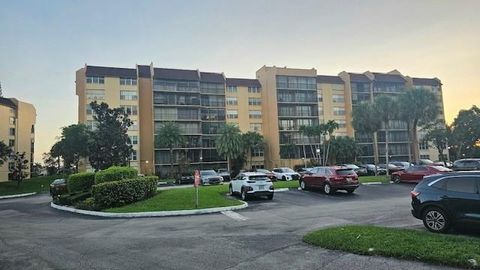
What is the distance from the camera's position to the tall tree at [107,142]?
43.7m

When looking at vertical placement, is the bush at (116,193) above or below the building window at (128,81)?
below

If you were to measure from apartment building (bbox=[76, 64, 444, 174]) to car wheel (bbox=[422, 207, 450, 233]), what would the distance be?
56048 mm

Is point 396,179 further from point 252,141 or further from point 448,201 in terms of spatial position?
point 252,141

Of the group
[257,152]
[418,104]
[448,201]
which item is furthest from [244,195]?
[257,152]

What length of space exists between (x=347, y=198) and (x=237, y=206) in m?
6.74

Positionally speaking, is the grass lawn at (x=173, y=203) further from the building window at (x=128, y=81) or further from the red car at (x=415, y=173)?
the building window at (x=128, y=81)

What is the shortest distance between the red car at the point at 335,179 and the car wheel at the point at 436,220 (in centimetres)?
1207

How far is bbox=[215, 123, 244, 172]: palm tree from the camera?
68.6m

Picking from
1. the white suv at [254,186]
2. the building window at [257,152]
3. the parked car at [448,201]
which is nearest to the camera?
the parked car at [448,201]

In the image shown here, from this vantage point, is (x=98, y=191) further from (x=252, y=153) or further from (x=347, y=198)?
(x=252, y=153)

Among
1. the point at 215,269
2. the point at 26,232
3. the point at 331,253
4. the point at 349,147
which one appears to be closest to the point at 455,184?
the point at 331,253

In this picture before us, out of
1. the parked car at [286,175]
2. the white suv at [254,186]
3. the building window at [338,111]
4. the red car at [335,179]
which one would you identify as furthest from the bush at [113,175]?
the building window at [338,111]

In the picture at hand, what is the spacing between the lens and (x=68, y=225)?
13977mm

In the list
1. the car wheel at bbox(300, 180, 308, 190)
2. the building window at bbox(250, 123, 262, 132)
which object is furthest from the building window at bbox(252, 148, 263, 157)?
the car wheel at bbox(300, 180, 308, 190)
